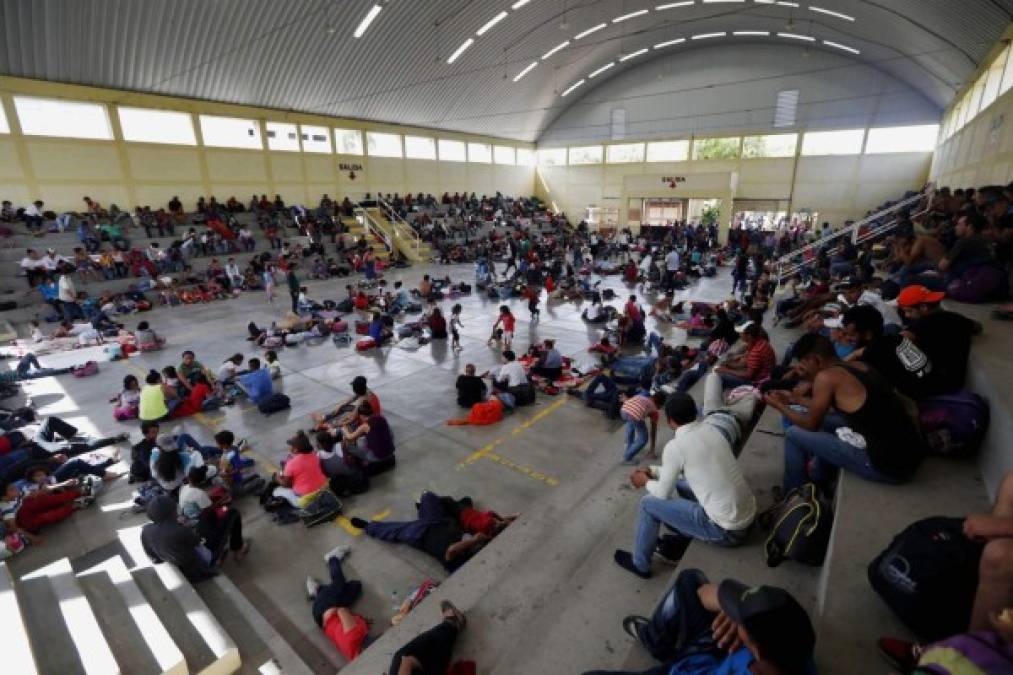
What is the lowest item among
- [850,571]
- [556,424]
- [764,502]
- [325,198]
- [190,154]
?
[556,424]

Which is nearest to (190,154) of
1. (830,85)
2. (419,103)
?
(419,103)

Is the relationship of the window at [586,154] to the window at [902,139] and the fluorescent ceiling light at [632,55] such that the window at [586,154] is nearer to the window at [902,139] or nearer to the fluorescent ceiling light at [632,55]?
the fluorescent ceiling light at [632,55]

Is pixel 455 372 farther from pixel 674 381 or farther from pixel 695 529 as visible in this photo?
pixel 695 529

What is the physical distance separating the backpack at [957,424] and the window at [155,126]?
2861cm

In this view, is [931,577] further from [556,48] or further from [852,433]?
[556,48]

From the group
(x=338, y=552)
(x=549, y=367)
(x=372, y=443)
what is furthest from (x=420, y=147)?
(x=338, y=552)

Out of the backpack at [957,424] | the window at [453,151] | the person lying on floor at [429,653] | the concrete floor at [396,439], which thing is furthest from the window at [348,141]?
the backpack at [957,424]

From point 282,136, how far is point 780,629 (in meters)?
31.0

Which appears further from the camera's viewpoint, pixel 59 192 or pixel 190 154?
pixel 190 154

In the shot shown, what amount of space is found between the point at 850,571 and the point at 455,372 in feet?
26.3

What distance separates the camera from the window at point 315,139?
90.4ft

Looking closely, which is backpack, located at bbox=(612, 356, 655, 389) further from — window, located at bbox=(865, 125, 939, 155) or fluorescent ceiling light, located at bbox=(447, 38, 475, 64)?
window, located at bbox=(865, 125, 939, 155)

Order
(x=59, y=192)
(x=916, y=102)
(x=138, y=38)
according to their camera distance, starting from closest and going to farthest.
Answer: (x=138, y=38) < (x=59, y=192) < (x=916, y=102)

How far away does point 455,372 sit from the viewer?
10.2 metres
